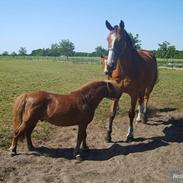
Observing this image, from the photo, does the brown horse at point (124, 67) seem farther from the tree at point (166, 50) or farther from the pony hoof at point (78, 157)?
the tree at point (166, 50)

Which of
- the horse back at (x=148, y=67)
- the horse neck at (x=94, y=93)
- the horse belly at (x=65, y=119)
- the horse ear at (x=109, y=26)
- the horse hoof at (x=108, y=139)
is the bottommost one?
the horse hoof at (x=108, y=139)

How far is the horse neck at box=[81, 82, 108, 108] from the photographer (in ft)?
Result: 23.2

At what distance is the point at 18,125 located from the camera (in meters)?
6.94

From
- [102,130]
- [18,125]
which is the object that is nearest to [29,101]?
[18,125]

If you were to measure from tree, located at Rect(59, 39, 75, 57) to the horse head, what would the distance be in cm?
13430

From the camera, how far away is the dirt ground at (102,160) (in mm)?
5863

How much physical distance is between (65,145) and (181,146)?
2.53m

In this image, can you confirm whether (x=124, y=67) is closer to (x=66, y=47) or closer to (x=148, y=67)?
(x=148, y=67)

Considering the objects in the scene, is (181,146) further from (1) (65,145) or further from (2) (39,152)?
(2) (39,152)

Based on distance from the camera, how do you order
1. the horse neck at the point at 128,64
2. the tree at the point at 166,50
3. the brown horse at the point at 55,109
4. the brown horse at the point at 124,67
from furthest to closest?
the tree at the point at 166,50
the horse neck at the point at 128,64
the brown horse at the point at 124,67
the brown horse at the point at 55,109

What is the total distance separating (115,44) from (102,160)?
8.22 ft


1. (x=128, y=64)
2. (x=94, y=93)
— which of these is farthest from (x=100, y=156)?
(x=128, y=64)

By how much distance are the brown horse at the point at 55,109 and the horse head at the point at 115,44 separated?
26.4 inches

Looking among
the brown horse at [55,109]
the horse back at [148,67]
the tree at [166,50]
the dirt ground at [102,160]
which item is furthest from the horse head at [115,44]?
the tree at [166,50]
